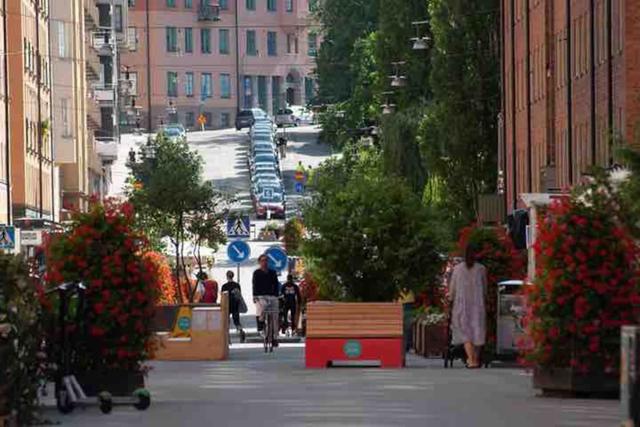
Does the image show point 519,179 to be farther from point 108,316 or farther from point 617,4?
point 108,316

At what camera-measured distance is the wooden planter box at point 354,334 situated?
116 feet

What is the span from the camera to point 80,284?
961 inches

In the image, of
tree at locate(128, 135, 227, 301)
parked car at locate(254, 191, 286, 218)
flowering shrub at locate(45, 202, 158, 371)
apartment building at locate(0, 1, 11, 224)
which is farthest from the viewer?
parked car at locate(254, 191, 286, 218)

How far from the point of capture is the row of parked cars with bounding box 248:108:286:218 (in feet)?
491

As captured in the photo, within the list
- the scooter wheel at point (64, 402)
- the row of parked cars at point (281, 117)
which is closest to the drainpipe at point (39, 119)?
the scooter wheel at point (64, 402)

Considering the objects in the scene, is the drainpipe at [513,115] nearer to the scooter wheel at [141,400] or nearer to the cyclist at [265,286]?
the cyclist at [265,286]

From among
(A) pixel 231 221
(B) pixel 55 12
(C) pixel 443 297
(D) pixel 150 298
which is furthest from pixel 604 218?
(B) pixel 55 12

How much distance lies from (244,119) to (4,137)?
112721 mm

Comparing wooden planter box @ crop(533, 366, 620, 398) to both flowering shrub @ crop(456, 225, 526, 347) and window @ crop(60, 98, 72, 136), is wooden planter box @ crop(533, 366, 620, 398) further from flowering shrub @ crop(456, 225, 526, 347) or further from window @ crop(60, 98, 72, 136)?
window @ crop(60, 98, 72, 136)

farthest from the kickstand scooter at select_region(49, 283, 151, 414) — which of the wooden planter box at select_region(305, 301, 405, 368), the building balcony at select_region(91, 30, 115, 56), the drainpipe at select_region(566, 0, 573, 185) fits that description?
the building balcony at select_region(91, 30, 115, 56)

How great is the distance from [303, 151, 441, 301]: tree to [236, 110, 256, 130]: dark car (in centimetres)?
14803

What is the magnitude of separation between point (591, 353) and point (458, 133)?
174ft

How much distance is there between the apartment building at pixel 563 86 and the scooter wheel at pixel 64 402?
17.0 meters

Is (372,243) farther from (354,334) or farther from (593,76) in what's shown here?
(593,76)
